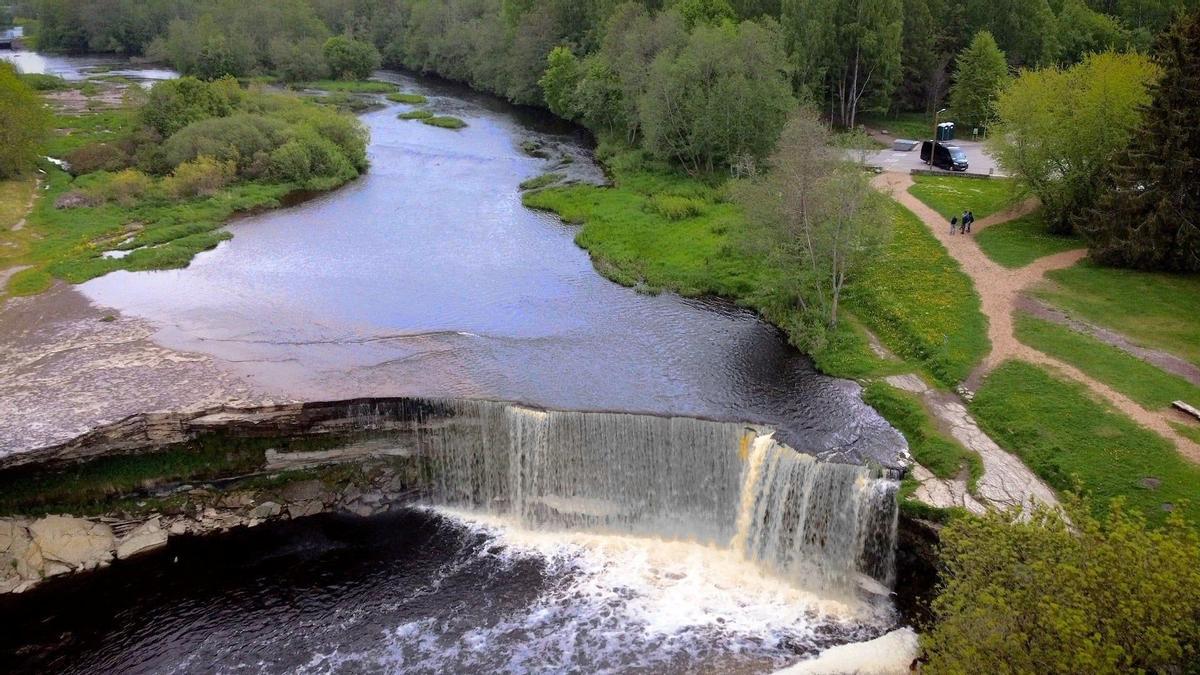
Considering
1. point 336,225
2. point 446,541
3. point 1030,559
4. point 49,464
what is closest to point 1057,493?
point 1030,559

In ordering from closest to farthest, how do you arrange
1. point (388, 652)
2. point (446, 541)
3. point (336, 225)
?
point (388, 652) < point (446, 541) < point (336, 225)

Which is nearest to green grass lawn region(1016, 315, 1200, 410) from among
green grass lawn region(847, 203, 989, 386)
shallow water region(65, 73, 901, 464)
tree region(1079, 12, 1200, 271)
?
green grass lawn region(847, 203, 989, 386)

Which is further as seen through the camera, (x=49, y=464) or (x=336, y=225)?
(x=336, y=225)

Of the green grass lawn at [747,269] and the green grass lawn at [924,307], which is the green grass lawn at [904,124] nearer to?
the green grass lawn at [747,269]

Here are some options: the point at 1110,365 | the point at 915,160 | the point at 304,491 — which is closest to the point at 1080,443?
the point at 1110,365

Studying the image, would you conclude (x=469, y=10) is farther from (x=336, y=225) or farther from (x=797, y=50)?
(x=336, y=225)

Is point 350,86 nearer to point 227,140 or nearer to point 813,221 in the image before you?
point 227,140
